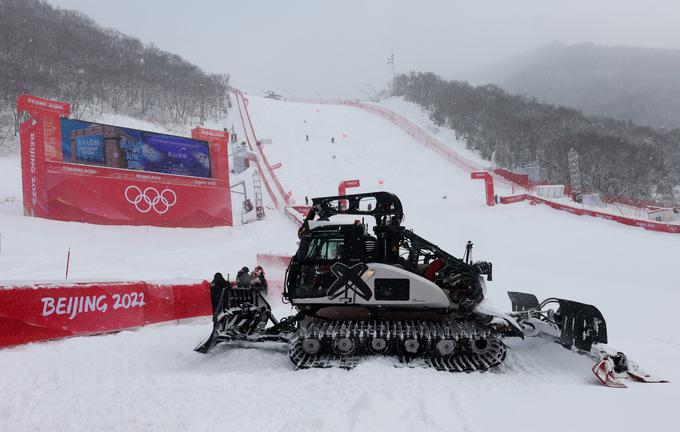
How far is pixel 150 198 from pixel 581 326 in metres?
19.8

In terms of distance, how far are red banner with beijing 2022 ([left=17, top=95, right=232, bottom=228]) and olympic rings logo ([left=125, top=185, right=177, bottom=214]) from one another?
4cm

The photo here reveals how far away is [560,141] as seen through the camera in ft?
163

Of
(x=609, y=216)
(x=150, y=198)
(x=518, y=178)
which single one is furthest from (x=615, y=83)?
(x=150, y=198)

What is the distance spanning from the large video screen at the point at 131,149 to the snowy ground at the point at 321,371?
3338mm

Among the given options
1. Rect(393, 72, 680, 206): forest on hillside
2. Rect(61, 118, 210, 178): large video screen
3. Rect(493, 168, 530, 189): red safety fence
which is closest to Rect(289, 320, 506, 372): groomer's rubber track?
Rect(61, 118, 210, 178): large video screen

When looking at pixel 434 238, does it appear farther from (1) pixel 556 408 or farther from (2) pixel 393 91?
(2) pixel 393 91

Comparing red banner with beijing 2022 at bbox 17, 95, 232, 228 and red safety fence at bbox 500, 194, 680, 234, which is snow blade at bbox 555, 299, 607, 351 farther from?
red banner with beijing 2022 at bbox 17, 95, 232, 228

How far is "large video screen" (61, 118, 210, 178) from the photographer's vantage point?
1916 centimetres

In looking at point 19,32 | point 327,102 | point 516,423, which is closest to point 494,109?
point 327,102

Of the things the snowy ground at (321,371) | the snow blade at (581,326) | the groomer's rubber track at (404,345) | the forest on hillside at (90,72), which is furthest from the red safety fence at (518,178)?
the forest on hillside at (90,72)

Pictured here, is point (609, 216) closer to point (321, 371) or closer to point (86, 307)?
point (321, 371)

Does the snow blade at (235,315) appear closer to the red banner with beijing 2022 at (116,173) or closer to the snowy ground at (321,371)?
the snowy ground at (321,371)

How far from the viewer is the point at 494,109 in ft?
197

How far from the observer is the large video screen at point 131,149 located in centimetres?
1916
